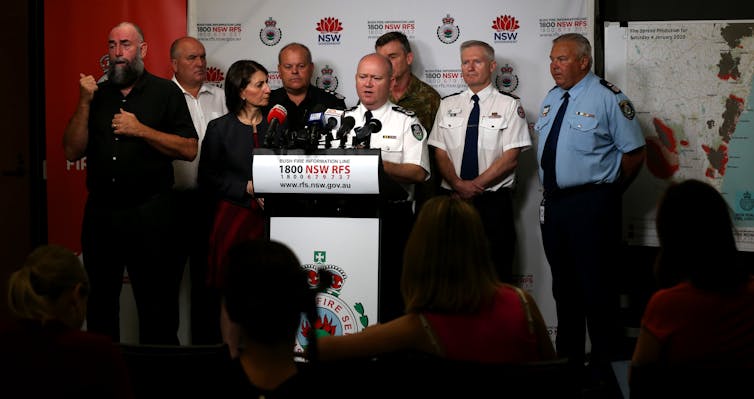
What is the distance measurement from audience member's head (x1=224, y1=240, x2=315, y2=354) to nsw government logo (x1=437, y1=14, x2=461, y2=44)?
3.87 metres

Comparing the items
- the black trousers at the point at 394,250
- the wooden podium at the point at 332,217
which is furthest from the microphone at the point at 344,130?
the black trousers at the point at 394,250

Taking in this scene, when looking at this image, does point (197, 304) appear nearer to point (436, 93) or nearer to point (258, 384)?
point (436, 93)

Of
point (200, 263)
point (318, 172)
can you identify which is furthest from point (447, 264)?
point (200, 263)

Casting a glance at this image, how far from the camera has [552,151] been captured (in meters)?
4.70

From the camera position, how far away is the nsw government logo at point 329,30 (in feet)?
18.6

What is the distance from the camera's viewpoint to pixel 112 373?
6.38ft

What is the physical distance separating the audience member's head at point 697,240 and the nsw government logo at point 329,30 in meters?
3.74

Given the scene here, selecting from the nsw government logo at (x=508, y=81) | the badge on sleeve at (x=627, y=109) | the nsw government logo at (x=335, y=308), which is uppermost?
the nsw government logo at (x=508, y=81)

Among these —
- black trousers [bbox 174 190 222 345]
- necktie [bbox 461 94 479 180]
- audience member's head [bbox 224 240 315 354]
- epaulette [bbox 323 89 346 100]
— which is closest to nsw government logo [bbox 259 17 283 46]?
epaulette [bbox 323 89 346 100]

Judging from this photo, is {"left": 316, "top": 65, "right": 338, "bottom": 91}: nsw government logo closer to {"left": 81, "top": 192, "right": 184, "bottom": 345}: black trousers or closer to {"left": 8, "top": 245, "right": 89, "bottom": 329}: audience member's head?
{"left": 81, "top": 192, "right": 184, "bottom": 345}: black trousers

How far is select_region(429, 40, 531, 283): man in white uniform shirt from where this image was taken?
16.3ft

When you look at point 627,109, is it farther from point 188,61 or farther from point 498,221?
point 188,61

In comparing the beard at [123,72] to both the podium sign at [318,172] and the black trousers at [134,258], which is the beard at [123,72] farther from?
the podium sign at [318,172]

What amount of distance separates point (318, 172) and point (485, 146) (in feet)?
5.42
